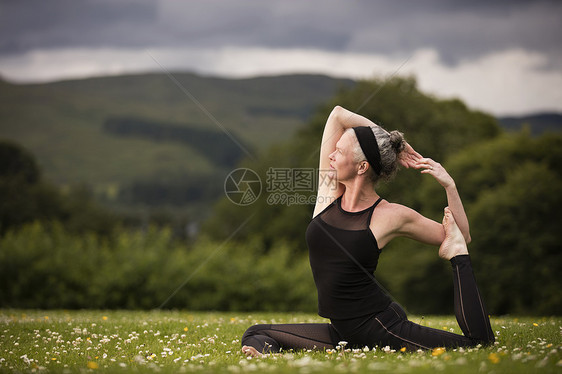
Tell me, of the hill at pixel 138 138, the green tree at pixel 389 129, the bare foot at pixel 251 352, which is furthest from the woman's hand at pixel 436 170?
the hill at pixel 138 138

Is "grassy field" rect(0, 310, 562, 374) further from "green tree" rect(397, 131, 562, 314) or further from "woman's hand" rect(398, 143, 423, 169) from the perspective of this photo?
"green tree" rect(397, 131, 562, 314)

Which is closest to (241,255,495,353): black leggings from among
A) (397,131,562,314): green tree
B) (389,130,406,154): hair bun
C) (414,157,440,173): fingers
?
(414,157,440,173): fingers

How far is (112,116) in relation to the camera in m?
188

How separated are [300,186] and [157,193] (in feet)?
302

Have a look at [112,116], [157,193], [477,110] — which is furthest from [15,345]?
[112,116]

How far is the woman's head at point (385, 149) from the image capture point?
5.79 metres

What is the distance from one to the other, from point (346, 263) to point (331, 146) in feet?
5.06

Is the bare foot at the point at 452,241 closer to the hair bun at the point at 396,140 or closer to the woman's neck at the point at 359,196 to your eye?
the woman's neck at the point at 359,196

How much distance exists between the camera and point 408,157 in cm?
609

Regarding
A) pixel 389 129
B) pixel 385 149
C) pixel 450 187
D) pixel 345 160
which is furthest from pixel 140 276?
pixel 389 129

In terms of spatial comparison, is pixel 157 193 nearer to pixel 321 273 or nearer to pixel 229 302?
pixel 229 302

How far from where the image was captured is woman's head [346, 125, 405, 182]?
5793 millimetres

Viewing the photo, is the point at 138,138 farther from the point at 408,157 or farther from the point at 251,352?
the point at 408,157

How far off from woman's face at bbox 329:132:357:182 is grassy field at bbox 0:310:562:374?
2.02 metres
